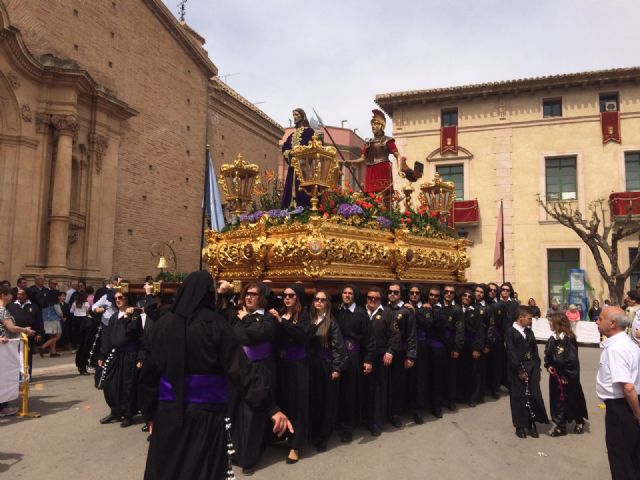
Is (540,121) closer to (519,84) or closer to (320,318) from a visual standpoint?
(519,84)

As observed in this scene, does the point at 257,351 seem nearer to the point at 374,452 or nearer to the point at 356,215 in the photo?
the point at 374,452

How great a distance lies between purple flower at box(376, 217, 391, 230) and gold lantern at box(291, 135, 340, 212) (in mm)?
1092

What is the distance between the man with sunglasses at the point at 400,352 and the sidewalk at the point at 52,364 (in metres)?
7.31

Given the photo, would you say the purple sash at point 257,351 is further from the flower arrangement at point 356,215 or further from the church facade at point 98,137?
the church facade at point 98,137

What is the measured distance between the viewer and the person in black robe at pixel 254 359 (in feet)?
16.8

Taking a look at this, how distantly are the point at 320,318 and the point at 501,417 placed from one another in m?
3.35

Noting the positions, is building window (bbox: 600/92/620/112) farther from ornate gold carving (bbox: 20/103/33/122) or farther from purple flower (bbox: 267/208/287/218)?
ornate gold carving (bbox: 20/103/33/122)

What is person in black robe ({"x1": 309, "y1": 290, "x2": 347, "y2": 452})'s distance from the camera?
5875 mm

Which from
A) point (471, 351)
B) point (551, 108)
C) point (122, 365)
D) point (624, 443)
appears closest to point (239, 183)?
point (122, 365)

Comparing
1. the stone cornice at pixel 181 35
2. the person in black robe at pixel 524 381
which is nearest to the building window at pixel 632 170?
the stone cornice at pixel 181 35

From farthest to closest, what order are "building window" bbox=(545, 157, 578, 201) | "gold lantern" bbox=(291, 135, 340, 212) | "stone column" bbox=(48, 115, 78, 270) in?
"building window" bbox=(545, 157, 578, 201), "stone column" bbox=(48, 115, 78, 270), "gold lantern" bbox=(291, 135, 340, 212)

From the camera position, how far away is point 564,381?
21.7ft

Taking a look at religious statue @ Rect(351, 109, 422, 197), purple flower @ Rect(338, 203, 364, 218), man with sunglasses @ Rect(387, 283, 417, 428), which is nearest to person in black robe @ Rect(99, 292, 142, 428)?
purple flower @ Rect(338, 203, 364, 218)

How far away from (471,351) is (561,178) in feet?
60.0
